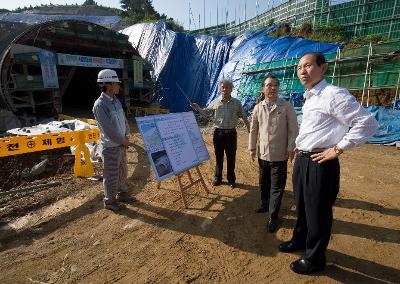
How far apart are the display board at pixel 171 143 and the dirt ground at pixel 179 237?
710 mm

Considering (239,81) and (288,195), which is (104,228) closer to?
(288,195)

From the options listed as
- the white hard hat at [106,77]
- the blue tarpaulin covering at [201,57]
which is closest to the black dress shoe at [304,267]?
the white hard hat at [106,77]

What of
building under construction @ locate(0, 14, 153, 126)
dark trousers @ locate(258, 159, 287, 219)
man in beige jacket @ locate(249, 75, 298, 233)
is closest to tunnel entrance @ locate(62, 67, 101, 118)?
building under construction @ locate(0, 14, 153, 126)

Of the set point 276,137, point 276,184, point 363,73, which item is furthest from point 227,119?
point 363,73

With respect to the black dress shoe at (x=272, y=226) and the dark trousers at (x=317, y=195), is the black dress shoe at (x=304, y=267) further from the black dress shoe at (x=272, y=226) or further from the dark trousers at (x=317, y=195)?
the black dress shoe at (x=272, y=226)

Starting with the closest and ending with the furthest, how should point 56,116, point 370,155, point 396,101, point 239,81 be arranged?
point 370,155 → point 396,101 → point 56,116 → point 239,81

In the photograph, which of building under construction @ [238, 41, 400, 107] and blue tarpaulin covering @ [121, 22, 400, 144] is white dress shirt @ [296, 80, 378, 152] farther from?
blue tarpaulin covering @ [121, 22, 400, 144]

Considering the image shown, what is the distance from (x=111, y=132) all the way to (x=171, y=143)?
0.93 metres

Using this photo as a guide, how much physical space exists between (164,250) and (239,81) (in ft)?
42.2

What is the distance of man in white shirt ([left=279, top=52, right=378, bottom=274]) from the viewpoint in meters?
2.43

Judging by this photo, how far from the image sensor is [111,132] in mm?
4309

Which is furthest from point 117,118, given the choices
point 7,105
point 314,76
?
point 7,105

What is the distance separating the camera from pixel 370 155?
7.75m

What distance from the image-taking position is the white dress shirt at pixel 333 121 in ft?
Answer: 7.86
